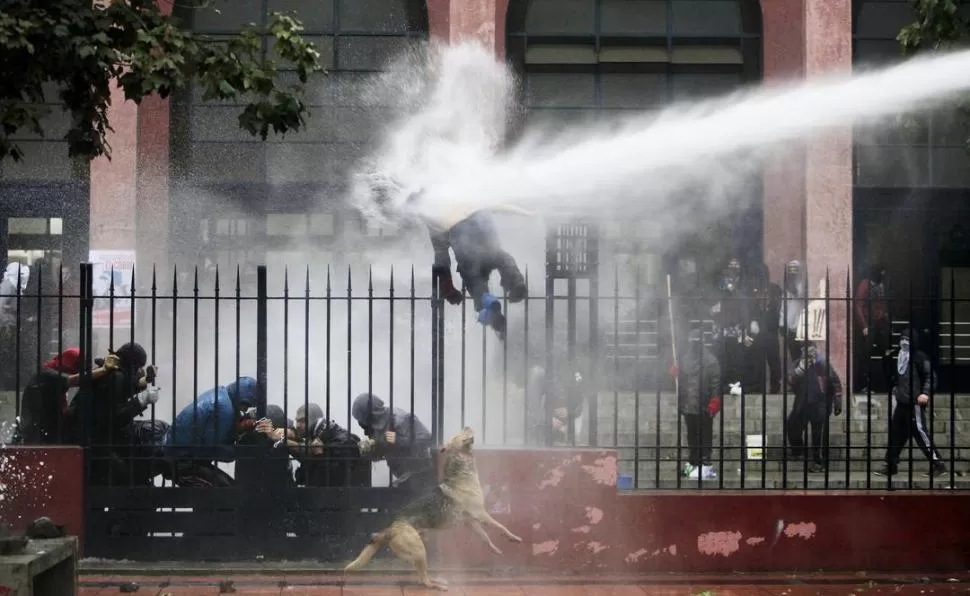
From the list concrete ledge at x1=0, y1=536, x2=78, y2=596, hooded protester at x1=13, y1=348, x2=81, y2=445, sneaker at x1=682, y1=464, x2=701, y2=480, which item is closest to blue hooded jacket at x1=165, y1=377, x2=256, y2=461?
hooded protester at x1=13, y1=348, x2=81, y2=445

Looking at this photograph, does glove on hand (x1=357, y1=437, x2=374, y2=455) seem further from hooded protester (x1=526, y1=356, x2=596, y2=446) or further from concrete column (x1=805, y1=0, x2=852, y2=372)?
concrete column (x1=805, y1=0, x2=852, y2=372)

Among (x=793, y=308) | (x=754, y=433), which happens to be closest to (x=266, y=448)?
(x=754, y=433)

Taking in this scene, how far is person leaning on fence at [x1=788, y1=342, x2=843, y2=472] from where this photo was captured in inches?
445

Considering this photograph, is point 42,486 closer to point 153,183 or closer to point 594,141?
point 153,183

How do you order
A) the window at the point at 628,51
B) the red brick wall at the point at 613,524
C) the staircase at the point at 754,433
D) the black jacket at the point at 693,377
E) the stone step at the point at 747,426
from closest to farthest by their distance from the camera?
the red brick wall at the point at 613,524, the staircase at the point at 754,433, the black jacket at the point at 693,377, the stone step at the point at 747,426, the window at the point at 628,51

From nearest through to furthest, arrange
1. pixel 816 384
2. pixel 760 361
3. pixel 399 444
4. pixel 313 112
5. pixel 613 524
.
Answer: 1. pixel 613 524
2. pixel 399 444
3. pixel 816 384
4. pixel 760 361
5. pixel 313 112

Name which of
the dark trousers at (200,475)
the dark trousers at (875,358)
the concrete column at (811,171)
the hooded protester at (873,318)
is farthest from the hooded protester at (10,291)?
the dark trousers at (875,358)

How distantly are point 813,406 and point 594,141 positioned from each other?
816 centimetres

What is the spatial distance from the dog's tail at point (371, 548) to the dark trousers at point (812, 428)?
11.4 ft

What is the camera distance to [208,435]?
11.3 metres

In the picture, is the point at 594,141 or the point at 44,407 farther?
the point at 594,141

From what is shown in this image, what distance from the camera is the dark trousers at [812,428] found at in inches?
450

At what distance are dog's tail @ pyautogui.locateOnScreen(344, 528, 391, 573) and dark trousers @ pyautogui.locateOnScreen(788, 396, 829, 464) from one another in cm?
349

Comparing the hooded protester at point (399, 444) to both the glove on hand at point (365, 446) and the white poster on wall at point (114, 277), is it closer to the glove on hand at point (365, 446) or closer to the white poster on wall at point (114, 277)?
the glove on hand at point (365, 446)
